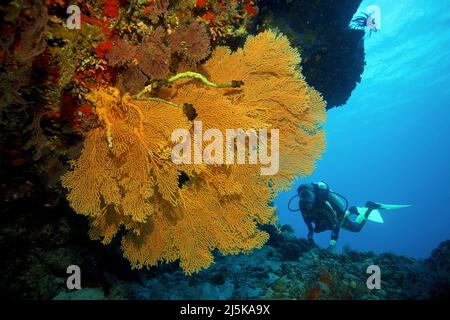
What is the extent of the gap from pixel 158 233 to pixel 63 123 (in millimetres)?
1699

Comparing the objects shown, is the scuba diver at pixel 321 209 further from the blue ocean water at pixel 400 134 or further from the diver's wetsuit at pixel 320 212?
the blue ocean water at pixel 400 134

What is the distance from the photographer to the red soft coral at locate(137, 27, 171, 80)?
283 centimetres

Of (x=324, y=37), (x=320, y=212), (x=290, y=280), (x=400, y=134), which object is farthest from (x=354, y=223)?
(x=400, y=134)

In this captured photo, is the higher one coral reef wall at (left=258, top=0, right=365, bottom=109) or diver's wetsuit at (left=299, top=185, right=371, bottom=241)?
coral reef wall at (left=258, top=0, right=365, bottom=109)

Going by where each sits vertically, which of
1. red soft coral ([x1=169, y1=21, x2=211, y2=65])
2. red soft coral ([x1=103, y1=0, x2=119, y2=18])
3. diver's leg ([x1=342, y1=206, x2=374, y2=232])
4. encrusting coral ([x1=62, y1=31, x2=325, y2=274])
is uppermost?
red soft coral ([x1=103, y1=0, x2=119, y2=18])

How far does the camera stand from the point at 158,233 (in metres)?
3.74

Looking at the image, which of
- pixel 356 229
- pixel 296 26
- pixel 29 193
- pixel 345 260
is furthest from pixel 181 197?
pixel 356 229

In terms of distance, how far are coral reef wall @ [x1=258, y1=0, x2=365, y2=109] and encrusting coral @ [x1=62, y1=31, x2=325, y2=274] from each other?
2.62 meters

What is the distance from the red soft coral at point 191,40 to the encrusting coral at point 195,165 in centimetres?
29

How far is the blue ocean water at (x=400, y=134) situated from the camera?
37375 millimetres

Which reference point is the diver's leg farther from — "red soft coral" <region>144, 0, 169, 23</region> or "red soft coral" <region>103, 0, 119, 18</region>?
"red soft coral" <region>103, 0, 119, 18</region>

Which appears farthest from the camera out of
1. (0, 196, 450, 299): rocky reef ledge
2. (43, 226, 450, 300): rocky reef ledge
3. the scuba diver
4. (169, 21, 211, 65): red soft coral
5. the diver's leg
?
the diver's leg

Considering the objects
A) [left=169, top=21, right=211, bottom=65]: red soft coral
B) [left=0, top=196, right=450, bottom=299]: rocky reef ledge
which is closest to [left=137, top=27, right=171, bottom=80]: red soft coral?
[left=169, top=21, right=211, bottom=65]: red soft coral
